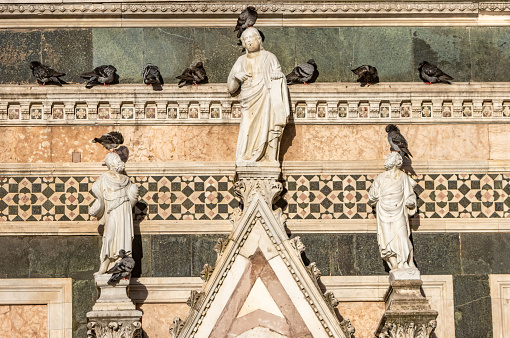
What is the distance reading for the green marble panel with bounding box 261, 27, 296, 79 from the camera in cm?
1962

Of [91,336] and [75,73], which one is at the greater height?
[75,73]

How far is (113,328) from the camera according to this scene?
1803 centimetres

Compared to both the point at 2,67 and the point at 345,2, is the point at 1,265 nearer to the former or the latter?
the point at 2,67

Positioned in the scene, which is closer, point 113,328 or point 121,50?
point 113,328

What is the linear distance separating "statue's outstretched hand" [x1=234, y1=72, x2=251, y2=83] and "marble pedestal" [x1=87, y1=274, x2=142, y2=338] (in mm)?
2704

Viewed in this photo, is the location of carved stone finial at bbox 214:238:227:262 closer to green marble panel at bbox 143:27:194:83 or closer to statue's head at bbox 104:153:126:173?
statue's head at bbox 104:153:126:173

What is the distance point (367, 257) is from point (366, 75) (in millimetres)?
2037

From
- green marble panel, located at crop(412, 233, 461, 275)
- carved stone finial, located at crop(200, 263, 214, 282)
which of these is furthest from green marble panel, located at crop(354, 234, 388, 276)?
carved stone finial, located at crop(200, 263, 214, 282)

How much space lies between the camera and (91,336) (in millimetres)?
18109

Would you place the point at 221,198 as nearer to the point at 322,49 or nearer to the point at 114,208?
the point at 114,208

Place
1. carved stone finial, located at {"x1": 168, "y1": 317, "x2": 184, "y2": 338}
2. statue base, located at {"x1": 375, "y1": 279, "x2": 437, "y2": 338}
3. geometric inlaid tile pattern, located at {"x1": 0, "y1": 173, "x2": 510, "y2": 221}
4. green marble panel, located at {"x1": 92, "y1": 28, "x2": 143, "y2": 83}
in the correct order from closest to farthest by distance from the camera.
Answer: statue base, located at {"x1": 375, "y1": 279, "x2": 437, "y2": 338}
carved stone finial, located at {"x1": 168, "y1": 317, "x2": 184, "y2": 338}
geometric inlaid tile pattern, located at {"x1": 0, "y1": 173, "x2": 510, "y2": 221}
green marble panel, located at {"x1": 92, "y1": 28, "x2": 143, "y2": 83}

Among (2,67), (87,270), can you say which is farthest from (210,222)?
(2,67)

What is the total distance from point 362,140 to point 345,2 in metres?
1.62

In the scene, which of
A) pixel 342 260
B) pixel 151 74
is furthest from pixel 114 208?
pixel 342 260
